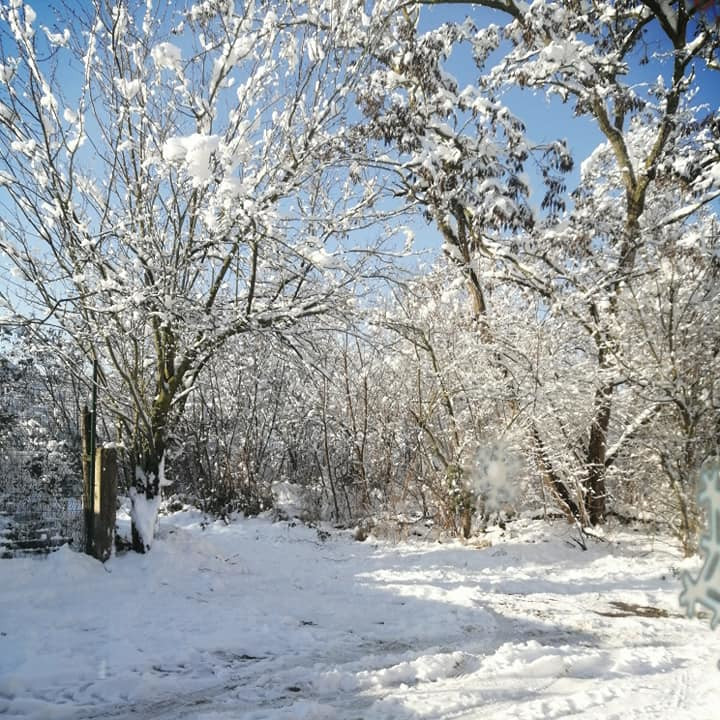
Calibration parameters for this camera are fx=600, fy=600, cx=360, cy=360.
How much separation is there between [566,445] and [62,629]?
6296mm

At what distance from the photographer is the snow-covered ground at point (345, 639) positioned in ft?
9.36

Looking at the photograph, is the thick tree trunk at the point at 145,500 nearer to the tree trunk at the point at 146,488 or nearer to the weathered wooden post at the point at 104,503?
the tree trunk at the point at 146,488

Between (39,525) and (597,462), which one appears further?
(597,462)

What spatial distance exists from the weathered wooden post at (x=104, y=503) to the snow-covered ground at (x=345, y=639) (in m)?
0.21

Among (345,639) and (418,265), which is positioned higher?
(418,265)

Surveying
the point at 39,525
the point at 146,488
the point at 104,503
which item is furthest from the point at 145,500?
the point at 39,525

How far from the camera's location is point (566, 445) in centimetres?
805

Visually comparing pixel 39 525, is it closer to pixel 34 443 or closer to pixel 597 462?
pixel 34 443

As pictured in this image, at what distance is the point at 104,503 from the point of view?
5605 mm

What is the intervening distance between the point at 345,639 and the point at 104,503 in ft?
9.25
